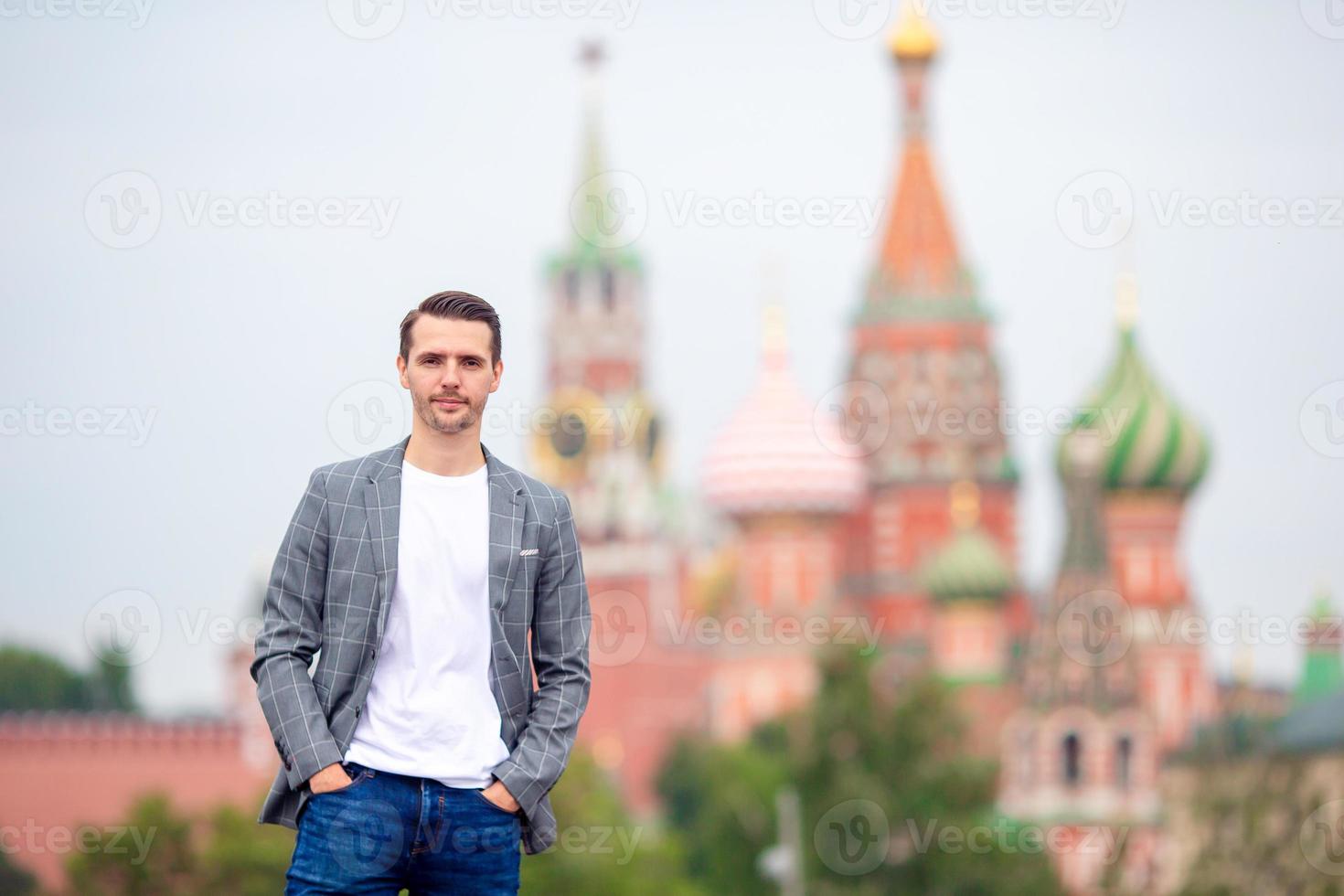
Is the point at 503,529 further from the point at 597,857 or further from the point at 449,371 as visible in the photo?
the point at 597,857

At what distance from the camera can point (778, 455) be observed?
70750 mm

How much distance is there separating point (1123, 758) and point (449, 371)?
53.8 m

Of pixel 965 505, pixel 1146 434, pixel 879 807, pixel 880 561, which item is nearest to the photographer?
pixel 879 807

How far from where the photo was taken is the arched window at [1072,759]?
57500 millimetres

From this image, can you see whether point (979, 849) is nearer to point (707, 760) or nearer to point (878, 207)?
point (707, 760)

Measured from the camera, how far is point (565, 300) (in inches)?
2997

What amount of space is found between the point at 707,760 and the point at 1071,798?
36.1 ft

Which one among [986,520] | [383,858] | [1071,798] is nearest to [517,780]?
[383,858]

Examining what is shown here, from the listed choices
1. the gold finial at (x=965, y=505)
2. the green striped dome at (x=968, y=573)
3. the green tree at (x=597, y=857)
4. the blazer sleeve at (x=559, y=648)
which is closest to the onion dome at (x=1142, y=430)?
the green striped dome at (x=968, y=573)

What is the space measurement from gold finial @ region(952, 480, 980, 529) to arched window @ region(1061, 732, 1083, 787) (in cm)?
1042

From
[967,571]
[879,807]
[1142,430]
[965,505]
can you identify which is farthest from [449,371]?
[965,505]

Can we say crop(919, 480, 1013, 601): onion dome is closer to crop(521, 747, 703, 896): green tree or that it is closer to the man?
crop(521, 747, 703, 896): green tree

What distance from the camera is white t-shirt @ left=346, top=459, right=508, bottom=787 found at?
4758mm

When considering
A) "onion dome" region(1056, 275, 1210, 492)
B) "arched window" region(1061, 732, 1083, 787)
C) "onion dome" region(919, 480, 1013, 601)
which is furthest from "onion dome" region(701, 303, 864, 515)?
"arched window" region(1061, 732, 1083, 787)
